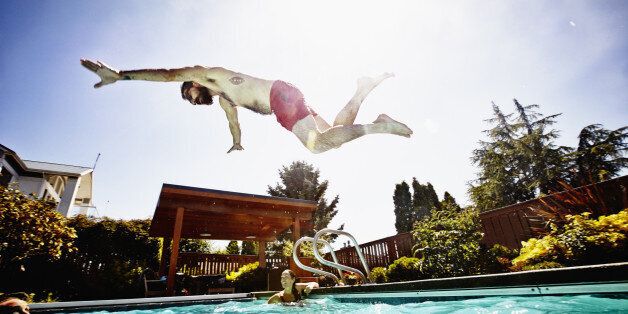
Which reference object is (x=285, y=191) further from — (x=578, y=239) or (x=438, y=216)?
(x=578, y=239)

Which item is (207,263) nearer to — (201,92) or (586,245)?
(201,92)

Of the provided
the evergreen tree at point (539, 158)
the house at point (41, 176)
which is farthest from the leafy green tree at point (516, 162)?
the house at point (41, 176)

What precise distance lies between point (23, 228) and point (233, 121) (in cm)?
514

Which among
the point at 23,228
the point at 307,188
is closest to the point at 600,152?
the point at 307,188

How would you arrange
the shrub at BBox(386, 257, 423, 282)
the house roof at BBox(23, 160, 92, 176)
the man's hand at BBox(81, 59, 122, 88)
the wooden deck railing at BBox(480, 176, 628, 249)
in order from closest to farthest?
the man's hand at BBox(81, 59, 122, 88), the wooden deck railing at BBox(480, 176, 628, 249), the shrub at BBox(386, 257, 423, 282), the house roof at BBox(23, 160, 92, 176)

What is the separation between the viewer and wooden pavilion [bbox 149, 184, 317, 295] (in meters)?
7.30

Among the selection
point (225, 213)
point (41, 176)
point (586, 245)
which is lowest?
point (586, 245)

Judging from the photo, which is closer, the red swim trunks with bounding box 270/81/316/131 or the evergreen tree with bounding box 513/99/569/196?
the red swim trunks with bounding box 270/81/316/131

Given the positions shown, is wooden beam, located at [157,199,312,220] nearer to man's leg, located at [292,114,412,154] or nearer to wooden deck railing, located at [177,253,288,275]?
wooden deck railing, located at [177,253,288,275]

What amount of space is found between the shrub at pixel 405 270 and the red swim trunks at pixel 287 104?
445 centimetres

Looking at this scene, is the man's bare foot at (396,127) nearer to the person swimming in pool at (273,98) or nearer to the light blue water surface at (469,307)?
the person swimming in pool at (273,98)

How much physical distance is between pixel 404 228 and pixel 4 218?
26.3 metres

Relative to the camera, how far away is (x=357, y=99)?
3146 mm

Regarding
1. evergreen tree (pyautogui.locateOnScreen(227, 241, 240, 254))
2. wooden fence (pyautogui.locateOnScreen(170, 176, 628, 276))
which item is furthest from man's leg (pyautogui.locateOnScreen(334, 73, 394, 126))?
evergreen tree (pyautogui.locateOnScreen(227, 241, 240, 254))
